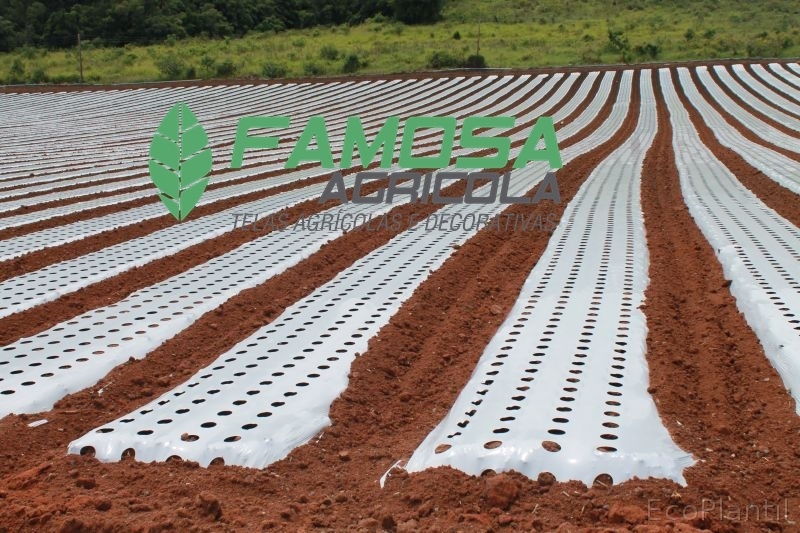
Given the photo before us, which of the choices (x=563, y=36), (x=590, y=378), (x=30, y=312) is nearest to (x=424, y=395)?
(x=590, y=378)

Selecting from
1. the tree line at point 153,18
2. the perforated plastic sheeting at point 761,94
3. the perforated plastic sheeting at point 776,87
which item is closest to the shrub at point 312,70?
the tree line at point 153,18

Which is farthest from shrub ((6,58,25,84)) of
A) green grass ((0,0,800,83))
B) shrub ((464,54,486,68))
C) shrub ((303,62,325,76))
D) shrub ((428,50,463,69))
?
shrub ((464,54,486,68))

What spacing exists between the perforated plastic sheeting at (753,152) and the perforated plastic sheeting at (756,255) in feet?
1.61

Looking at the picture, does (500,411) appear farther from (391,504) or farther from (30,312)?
(30,312)

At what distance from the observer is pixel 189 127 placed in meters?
16.9

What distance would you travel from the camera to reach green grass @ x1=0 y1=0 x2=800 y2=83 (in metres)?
30.2

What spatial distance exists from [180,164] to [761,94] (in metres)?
18.3

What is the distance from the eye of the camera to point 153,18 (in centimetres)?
4244

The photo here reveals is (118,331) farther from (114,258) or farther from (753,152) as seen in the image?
(753,152)

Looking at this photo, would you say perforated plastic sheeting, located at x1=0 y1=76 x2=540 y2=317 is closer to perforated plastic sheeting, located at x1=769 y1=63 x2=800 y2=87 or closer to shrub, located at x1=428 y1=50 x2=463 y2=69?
perforated plastic sheeting, located at x1=769 y1=63 x2=800 y2=87

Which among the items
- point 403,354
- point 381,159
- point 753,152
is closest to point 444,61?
point 381,159

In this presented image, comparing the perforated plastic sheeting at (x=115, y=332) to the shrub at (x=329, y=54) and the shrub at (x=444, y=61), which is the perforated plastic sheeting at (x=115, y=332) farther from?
the shrub at (x=329, y=54)

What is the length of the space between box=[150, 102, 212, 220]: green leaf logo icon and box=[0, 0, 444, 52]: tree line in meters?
28.3

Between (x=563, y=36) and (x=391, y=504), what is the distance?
36334mm
